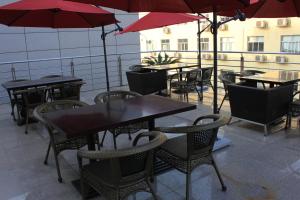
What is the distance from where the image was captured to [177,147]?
274 cm

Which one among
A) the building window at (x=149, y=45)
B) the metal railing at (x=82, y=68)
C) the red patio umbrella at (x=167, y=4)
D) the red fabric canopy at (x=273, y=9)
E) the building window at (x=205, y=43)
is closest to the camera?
the red patio umbrella at (x=167, y=4)

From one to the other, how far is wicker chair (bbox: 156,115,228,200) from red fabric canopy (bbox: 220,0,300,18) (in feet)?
9.22

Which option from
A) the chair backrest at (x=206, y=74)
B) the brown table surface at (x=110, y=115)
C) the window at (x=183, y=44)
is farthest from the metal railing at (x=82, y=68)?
the window at (x=183, y=44)

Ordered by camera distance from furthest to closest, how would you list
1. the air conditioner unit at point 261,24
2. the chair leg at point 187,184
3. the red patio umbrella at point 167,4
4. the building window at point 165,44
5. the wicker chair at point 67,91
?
the building window at point 165,44 < the air conditioner unit at point 261,24 < the wicker chair at point 67,91 < the red patio umbrella at point 167,4 < the chair leg at point 187,184

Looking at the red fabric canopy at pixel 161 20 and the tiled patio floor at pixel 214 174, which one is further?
the red fabric canopy at pixel 161 20

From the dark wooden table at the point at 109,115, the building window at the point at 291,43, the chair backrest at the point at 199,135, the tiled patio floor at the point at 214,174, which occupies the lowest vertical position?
the tiled patio floor at the point at 214,174

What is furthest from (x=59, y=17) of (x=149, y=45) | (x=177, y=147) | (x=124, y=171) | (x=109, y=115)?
(x=149, y=45)

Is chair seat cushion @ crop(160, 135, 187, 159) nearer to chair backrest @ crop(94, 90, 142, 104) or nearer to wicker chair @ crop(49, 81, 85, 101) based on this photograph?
chair backrest @ crop(94, 90, 142, 104)

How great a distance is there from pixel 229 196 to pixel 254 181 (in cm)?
42

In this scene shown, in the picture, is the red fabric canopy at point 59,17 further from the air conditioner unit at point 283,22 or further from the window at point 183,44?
the window at point 183,44

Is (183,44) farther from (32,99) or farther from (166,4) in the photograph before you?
(166,4)

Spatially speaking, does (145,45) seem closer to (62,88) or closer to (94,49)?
(94,49)

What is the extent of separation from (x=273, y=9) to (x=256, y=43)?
517 inches

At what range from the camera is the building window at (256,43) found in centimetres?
1673
